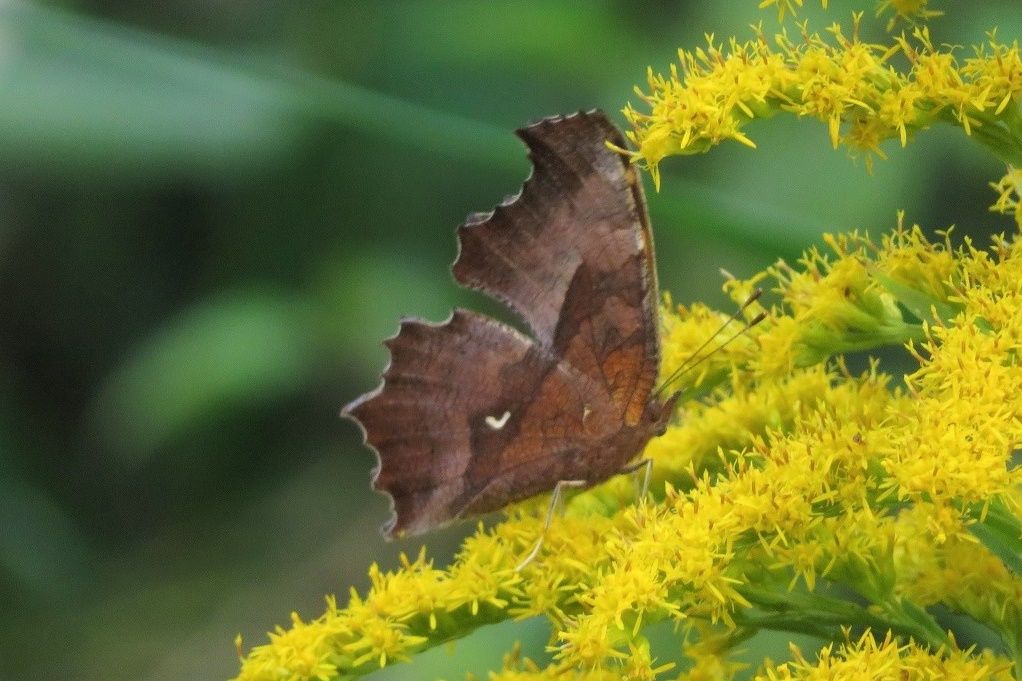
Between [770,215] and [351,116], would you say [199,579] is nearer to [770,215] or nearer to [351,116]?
[351,116]

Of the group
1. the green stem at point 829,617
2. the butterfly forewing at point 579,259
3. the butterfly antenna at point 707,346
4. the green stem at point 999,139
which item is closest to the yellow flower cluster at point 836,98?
the green stem at point 999,139

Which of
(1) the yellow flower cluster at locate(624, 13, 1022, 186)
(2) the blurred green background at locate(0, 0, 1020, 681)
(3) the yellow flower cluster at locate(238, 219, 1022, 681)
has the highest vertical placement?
(2) the blurred green background at locate(0, 0, 1020, 681)

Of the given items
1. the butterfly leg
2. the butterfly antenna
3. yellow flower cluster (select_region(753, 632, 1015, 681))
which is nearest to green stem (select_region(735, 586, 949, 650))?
yellow flower cluster (select_region(753, 632, 1015, 681))

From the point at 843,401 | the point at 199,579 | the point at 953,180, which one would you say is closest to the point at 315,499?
the point at 199,579

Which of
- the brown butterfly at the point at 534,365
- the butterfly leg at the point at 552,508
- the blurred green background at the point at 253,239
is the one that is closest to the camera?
the butterfly leg at the point at 552,508

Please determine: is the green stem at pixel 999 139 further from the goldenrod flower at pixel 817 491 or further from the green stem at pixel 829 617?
the green stem at pixel 829 617

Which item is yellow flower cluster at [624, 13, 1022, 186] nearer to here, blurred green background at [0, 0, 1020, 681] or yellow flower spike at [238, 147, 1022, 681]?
yellow flower spike at [238, 147, 1022, 681]
